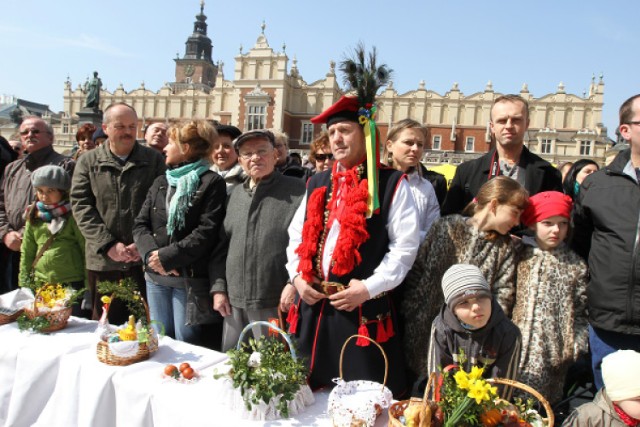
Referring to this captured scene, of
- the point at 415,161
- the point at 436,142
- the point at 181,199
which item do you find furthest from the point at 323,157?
the point at 436,142

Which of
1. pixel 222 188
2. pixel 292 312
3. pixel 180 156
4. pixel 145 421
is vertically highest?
pixel 180 156

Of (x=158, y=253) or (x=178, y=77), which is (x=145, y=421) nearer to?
(x=158, y=253)

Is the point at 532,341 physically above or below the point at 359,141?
below

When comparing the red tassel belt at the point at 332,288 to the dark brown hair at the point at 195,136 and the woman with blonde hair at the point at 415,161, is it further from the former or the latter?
the dark brown hair at the point at 195,136

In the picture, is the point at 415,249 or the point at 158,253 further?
the point at 158,253

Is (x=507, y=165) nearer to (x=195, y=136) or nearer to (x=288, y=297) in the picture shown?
(x=288, y=297)

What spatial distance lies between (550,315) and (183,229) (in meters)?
2.41

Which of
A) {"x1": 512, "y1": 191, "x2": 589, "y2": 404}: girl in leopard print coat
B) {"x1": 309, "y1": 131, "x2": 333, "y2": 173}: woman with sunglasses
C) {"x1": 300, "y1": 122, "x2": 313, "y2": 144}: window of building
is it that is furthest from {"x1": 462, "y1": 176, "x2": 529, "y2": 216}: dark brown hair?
{"x1": 300, "y1": 122, "x2": 313, "y2": 144}: window of building

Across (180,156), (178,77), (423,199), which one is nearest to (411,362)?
(423,199)

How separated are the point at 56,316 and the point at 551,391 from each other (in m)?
3.12

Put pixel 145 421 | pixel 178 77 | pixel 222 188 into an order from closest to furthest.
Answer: pixel 145 421
pixel 222 188
pixel 178 77

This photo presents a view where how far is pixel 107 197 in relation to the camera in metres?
3.49

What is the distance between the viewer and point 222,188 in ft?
10.4

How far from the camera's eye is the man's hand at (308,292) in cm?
230
